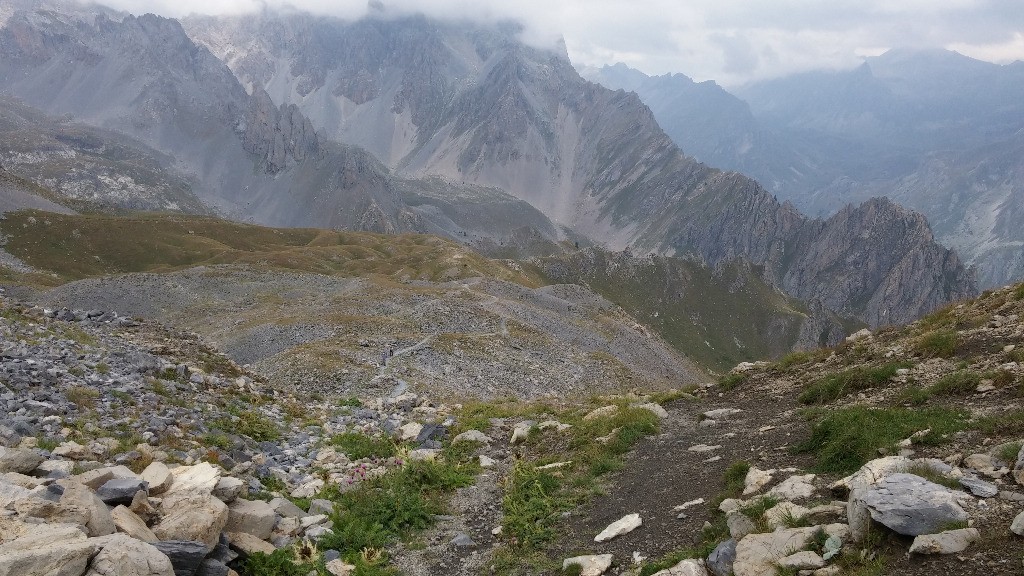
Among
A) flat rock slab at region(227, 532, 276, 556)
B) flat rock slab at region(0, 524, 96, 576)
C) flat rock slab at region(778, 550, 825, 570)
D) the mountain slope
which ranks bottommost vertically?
the mountain slope

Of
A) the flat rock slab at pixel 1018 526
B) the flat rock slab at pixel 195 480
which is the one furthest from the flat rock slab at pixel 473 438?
the flat rock slab at pixel 1018 526

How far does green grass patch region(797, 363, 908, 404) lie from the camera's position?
16.0 meters

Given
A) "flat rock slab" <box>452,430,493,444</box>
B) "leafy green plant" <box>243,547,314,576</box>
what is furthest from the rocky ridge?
"flat rock slab" <box>452,430,493,444</box>

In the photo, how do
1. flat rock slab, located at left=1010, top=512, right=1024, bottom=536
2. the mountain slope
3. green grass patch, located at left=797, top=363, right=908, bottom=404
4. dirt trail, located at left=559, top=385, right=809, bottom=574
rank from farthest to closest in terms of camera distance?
the mountain slope, green grass patch, located at left=797, top=363, right=908, bottom=404, dirt trail, located at left=559, top=385, right=809, bottom=574, flat rock slab, located at left=1010, top=512, right=1024, bottom=536

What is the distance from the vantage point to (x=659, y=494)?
42.0 ft

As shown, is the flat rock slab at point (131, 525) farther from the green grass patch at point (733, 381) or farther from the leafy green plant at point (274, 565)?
the green grass patch at point (733, 381)

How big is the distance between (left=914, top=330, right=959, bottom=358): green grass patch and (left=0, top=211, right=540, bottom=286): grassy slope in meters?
102

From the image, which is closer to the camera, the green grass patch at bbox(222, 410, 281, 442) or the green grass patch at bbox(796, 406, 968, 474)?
the green grass patch at bbox(796, 406, 968, 474)

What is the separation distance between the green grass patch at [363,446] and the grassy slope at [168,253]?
96916mm

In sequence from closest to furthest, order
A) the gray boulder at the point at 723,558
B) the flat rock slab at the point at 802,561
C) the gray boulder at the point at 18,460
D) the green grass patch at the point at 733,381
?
the flat rock slab at the point at 802,561 < the gray boulder at the point at 723,558 < the gray boulder at the point at 18,460 < the green grass patch at the point at 733,381

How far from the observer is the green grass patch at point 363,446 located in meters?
18.2

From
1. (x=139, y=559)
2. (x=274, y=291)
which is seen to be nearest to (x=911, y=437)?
(x=139, y=559)

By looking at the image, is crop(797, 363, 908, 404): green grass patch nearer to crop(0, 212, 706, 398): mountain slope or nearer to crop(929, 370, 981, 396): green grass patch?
crop(929, 370, 981, 396): green grass patch

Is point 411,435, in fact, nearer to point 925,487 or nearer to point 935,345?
point 925,487
